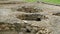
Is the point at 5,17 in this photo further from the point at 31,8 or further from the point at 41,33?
the point at 31,8

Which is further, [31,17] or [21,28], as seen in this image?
[31,17]

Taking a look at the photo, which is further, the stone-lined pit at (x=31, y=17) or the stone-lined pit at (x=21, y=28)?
the stone-lined pit at (x=31, y=17)

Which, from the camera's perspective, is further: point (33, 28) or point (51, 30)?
point (33, 28)

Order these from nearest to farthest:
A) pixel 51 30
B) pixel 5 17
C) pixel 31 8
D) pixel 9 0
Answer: pixel 51 30 < pixel 5 17 < pixel 31 8 < pixel 9 0

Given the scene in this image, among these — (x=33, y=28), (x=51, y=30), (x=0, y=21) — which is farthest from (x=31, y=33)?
(x=0, y=21)

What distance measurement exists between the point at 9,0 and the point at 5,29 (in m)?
3.45

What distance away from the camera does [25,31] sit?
357cm

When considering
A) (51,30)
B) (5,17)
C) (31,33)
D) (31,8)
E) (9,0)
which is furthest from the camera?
(9,0)

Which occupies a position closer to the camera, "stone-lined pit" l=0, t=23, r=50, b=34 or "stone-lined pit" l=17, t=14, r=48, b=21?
"stone-lined pit" l=0, t=23, r=50, b=34


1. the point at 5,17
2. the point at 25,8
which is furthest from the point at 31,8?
the point at 5,17

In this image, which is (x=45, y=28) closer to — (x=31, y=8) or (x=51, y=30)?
(x=51, y=30)

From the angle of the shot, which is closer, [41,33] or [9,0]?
[41,33]

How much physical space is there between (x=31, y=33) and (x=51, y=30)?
1.36ft

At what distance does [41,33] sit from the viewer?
3.41m
